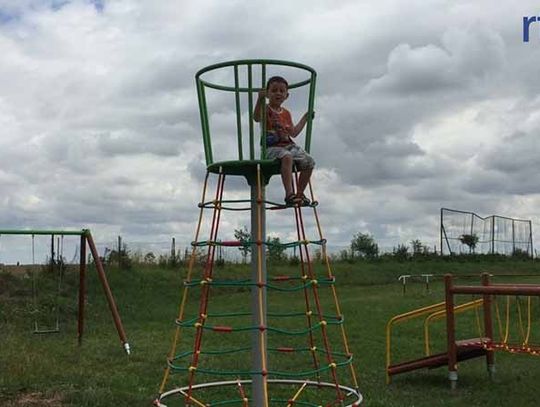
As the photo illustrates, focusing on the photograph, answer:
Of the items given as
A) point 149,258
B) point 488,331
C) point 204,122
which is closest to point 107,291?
point 488,331

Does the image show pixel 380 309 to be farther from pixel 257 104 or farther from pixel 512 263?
pixel 512 263

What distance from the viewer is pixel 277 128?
17.3ft

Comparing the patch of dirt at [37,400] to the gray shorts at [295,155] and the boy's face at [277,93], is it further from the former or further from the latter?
the boy's face at [277,93]

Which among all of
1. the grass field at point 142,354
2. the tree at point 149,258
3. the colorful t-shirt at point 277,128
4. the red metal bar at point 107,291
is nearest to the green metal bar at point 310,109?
the colorful t-shirt at point 277,128

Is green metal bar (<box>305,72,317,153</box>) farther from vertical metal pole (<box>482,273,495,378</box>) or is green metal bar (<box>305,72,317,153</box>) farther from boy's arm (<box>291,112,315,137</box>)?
vertical metal pole (<box>482,273,495,378</box>)

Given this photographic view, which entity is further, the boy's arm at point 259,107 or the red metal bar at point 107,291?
the red metal bar at point 107,291

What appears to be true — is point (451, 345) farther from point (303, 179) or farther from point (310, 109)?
point (310, 109)

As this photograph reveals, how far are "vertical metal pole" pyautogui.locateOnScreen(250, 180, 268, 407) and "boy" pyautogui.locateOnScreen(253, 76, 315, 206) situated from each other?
0.25 meters

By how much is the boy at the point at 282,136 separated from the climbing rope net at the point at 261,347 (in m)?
0.12

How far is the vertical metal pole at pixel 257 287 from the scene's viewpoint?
5016 mm

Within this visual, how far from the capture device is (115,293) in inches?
766

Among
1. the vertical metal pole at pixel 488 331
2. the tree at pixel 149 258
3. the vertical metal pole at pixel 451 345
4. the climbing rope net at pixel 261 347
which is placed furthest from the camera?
the tree at pixel 149 258

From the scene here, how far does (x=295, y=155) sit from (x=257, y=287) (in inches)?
38.7

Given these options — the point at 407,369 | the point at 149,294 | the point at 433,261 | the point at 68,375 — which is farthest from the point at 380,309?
the point at 433,261
